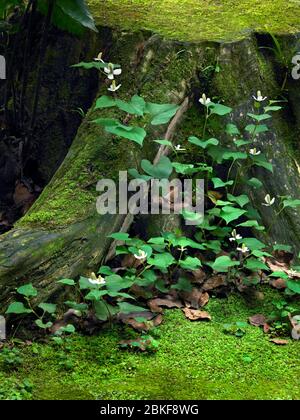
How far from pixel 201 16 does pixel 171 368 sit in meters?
2.59

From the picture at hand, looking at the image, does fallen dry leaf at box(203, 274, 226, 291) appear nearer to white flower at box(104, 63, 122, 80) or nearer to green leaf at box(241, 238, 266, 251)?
green leaf at box(241, 238, 266, 251)

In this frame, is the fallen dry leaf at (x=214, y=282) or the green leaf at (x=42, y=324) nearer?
the green leaf at (x=42, y=324)

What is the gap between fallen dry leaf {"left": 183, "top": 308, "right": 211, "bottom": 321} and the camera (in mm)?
3248

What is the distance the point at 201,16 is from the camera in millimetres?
4367

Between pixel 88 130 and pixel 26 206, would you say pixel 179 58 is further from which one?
pixel 26 206

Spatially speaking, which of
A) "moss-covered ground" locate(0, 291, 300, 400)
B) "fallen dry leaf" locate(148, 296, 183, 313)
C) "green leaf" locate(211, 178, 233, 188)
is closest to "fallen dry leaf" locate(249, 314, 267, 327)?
"moss-covered ground" locate(0, 291, 300, 400)

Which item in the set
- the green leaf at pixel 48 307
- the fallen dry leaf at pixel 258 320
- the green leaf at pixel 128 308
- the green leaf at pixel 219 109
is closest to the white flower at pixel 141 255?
the green leaf at pixel 128 308

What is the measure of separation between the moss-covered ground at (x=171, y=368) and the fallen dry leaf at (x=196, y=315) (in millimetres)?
42

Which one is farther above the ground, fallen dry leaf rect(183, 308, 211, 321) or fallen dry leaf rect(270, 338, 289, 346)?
fallen dry leaf rect(183, 308, 211, 321)

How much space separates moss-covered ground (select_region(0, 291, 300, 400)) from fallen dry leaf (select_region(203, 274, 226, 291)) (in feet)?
0.97

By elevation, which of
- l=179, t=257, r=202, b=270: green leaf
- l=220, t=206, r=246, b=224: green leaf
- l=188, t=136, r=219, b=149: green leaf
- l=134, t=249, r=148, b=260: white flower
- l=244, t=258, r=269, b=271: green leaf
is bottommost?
l=244, t=258, r=269, b=271: green leaf

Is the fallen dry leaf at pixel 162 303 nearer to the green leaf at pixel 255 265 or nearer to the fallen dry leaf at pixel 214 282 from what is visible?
the fallen dry leaf at pixel 214 282

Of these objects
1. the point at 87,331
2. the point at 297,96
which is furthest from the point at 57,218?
the point at 297,96

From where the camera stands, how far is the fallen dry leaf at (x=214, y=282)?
3479mm
